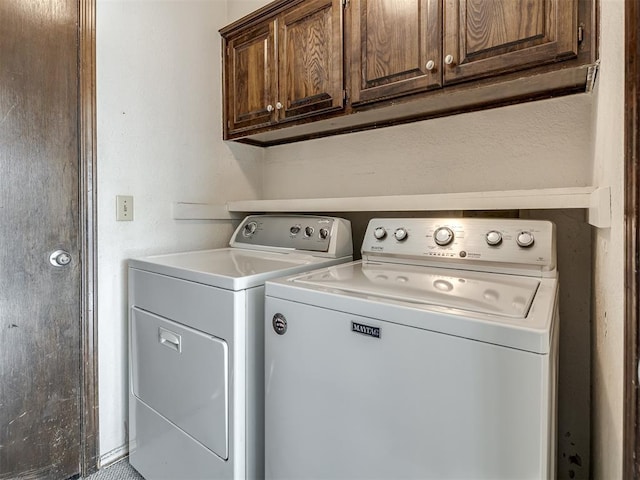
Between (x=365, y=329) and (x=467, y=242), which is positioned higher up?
(x=467, y=242)

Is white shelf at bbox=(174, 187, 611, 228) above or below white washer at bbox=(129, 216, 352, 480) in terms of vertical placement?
above

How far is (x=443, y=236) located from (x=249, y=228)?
3.48 ft

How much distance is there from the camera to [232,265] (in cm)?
133

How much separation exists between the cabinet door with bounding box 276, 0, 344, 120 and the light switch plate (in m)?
0.81

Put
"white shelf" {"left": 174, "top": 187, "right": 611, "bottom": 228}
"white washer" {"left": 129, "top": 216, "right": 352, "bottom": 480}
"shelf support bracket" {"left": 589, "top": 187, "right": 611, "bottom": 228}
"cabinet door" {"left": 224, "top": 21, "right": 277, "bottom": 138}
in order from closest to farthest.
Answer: "shelf support bracket" {"left": 589, "top": 187, "right": 611, "bottom": 228}, "white shelf" {"left": 174, "top": 187, "right": 611, "bottom": 228}, "white washer" {"left": 129, "top": 216, "right": 352, "bottom": 480}, "cabinet door" {"left": 224, "top": 21, "right": 277, "bottom": 138}

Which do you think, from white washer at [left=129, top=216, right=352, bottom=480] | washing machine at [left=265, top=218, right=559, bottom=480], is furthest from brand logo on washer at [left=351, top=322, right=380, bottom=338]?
white washer at [left=129, top=216, right=352, bottom=480]

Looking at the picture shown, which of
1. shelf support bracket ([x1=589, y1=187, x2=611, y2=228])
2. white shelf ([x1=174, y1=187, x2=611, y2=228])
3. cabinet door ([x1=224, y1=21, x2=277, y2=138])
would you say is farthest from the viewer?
cabinet door ([x1=224, y1=21, x2=277, y2=138])

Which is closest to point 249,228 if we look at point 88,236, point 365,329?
point 88,236

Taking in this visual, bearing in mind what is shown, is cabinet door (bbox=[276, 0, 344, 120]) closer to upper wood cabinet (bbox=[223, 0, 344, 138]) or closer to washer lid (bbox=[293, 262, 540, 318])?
upper wood cabinet (bbox=[223, 0, 344, 138])

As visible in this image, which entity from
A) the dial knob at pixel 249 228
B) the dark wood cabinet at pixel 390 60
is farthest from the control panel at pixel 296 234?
the dark wood cabinet at pixel 390 60

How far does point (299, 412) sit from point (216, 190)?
53.6 inches

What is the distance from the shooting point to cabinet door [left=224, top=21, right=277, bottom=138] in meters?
1.72

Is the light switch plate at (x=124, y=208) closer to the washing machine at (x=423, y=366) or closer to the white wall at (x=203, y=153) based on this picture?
the white wall at (x=203, y=153)

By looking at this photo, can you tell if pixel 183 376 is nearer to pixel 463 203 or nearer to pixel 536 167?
pixel 463 203
